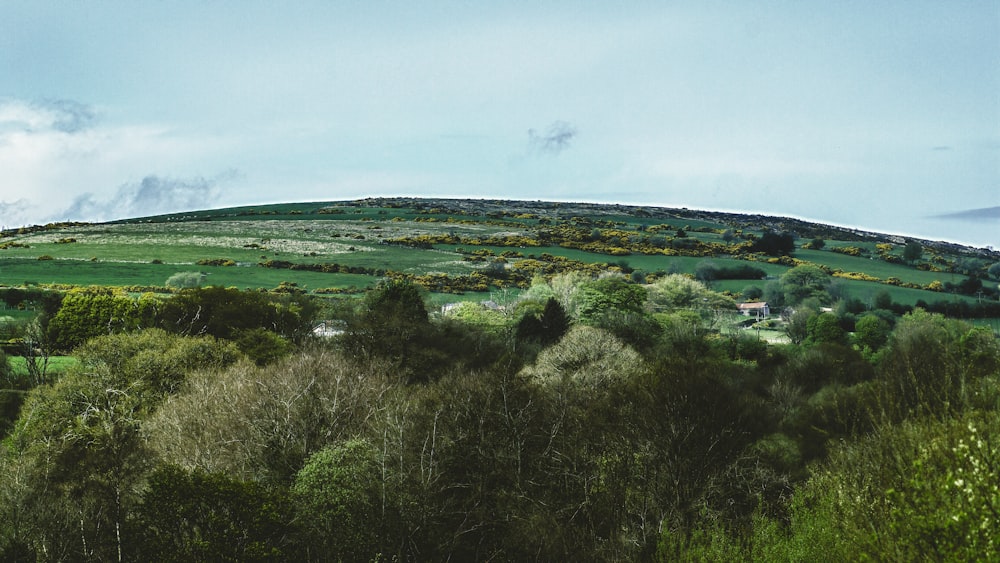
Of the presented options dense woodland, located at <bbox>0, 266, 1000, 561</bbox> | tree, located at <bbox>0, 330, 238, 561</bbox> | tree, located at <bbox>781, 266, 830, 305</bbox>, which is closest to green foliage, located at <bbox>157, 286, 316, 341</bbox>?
dense woodland, located at <bbox>0, 266, 1000, 561</bbox>

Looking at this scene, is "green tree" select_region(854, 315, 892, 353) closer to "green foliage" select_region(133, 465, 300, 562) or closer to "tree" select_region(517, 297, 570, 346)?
"tree" select_region(517, 297, 570, 346)

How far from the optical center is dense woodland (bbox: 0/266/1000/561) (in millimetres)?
22469

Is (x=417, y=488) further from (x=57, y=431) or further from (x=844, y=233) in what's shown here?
(x=844, y=233)

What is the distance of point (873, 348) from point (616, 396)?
6733cm

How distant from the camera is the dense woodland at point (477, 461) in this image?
22469 mm

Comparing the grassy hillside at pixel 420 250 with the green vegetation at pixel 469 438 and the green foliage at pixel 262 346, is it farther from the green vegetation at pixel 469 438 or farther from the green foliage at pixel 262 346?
the green foliage at pixel 262 346

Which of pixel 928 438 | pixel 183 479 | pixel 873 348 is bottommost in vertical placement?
pixel 873 348

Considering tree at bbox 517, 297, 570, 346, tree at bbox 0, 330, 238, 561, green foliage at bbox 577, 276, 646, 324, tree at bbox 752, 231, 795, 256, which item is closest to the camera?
tree at bbox 0, 330, 238, 561

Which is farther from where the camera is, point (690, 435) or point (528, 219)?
point (528, 219)

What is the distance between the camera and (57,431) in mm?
41875

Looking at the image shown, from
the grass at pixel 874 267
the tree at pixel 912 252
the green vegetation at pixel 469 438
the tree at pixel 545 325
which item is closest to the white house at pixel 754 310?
the green vegetation at pixel 469 438

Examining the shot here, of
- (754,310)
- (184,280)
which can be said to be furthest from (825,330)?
(184,280)

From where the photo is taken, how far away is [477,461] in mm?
36156

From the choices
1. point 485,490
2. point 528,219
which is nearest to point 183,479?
point 485,490
